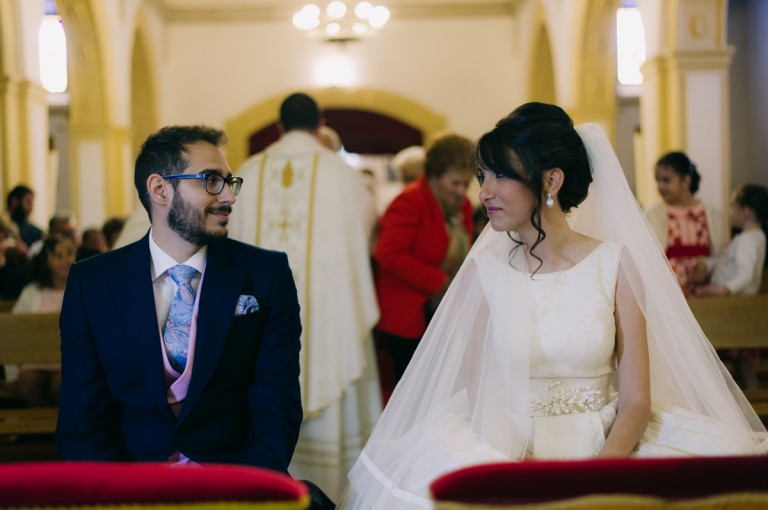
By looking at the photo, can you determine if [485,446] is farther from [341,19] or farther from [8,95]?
[341,19]

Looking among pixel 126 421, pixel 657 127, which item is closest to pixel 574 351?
pixel 126 421

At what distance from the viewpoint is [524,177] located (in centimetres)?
274

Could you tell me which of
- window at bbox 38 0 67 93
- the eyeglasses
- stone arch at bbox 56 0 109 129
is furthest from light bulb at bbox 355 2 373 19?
the eyeglasses

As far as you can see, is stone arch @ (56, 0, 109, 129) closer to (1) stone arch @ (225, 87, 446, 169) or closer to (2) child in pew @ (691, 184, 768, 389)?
(1) stone arch @ (225, 87, 446, 169)

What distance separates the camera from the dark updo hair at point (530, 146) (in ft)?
8.93

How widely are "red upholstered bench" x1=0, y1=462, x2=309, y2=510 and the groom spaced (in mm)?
1156

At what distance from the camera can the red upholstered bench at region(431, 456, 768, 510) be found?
152 cm

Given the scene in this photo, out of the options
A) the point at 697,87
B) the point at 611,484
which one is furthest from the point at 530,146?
the point at 697,87

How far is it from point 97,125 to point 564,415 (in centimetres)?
1018

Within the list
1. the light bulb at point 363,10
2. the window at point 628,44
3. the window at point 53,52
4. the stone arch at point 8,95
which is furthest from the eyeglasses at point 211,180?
the window at point 53,52

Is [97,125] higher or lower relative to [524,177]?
higher

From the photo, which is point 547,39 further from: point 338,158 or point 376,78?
point 338,158

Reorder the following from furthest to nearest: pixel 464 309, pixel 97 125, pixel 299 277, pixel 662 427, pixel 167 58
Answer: pixel 167 58 → pixel 97 125 → pixel 299 277 → pixel 464 309 → pixel 662 427

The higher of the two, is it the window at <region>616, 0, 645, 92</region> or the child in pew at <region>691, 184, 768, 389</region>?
the window at <region>616, 0, 645, 92</region>
